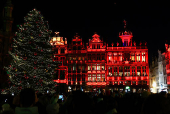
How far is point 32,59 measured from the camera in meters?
23.5

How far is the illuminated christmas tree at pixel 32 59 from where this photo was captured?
23.0 metres

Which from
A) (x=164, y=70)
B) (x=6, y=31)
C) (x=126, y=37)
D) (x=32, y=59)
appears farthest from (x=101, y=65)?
(x=32, y=59)

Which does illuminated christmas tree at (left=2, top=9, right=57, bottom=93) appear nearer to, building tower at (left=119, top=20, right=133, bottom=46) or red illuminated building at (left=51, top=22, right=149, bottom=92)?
red illuminated building at (left=51, top=22, right=149, bottom=92)

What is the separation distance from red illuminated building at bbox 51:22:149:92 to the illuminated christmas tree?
28.5 metres

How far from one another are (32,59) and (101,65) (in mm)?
31857

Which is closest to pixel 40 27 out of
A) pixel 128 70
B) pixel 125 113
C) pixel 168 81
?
pixel 125 113

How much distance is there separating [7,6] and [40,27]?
25.8 m

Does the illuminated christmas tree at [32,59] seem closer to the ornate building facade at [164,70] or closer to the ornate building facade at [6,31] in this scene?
the ornate building facade at [6,31]

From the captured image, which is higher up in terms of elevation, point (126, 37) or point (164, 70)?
point (126, 37)

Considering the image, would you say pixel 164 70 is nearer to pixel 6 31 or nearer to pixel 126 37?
pixel 126 37

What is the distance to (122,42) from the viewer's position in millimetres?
55312

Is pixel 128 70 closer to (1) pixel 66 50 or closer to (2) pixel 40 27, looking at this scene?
(1) pixel 66 50

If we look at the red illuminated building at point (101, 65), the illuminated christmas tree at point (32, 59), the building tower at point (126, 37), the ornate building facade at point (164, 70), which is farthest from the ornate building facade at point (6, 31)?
the ornate building facade at point (164, 70)

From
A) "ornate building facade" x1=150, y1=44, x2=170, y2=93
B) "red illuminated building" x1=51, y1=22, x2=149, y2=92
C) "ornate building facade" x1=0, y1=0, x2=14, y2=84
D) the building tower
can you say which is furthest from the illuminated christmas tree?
"ornate building facade" x1=150, y1=44, x2=170, y2=93
